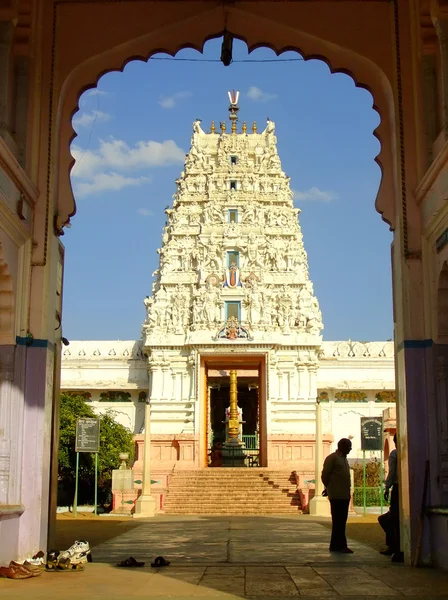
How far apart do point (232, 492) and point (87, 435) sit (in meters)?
4.77

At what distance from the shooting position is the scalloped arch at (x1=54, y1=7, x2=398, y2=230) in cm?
940

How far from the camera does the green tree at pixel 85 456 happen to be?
93.9ft

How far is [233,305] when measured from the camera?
34.5 metres

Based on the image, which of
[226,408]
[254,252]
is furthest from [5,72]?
[226,408]

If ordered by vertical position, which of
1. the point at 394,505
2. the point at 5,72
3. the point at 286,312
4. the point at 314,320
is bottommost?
the point at 394,505

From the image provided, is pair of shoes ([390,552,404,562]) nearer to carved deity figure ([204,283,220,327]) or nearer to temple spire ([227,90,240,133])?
carved deity figure ([204,283,220,327])

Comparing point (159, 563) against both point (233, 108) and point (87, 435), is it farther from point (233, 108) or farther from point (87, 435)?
point (233, 108)

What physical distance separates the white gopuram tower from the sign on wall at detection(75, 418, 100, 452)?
671 cm

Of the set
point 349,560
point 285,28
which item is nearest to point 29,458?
point 349,560

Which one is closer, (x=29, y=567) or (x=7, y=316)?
(x=29, y=567)

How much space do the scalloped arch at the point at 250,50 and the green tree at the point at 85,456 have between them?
786 inches

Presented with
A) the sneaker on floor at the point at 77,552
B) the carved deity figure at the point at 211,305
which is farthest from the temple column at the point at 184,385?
the sneaker on floor at the point at 77,552

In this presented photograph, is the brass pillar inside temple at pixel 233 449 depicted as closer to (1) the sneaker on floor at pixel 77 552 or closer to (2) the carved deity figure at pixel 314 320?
(2) the carved deity figure at pixel 314 320

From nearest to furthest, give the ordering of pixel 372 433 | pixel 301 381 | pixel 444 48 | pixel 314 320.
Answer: pixel 444 48 < pixel 372 433 < pixel 301 381 < pixel 314 320
